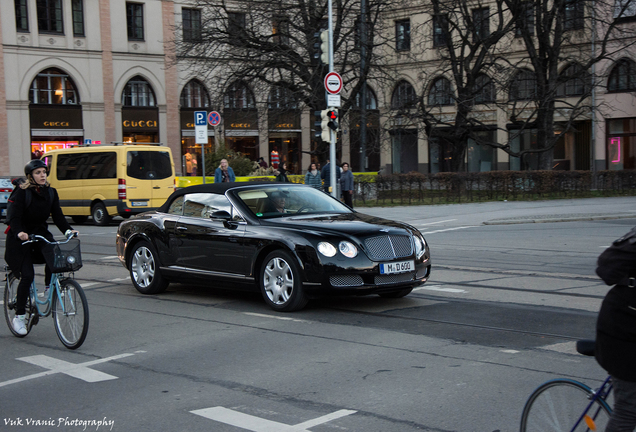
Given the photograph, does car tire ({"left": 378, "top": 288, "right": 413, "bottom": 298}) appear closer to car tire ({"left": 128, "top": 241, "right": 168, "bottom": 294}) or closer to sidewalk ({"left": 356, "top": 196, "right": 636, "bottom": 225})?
car tire ({"left": 128, "top": 241, "right": 168, "bottom": 294})

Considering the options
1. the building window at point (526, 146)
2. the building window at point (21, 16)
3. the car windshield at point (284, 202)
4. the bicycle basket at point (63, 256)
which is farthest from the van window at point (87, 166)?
the building window at point (526, 146)

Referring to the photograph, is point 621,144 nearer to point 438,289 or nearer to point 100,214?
point 100,214

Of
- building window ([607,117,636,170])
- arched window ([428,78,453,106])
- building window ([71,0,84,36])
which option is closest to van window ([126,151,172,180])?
arched window ([428,78,453,106])

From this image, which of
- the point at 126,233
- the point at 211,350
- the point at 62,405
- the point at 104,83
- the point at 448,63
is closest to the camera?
the point at 62,405

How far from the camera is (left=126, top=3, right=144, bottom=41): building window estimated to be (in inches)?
1751

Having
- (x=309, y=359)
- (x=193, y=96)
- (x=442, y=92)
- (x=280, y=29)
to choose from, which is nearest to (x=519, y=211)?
(x=442, y=92)

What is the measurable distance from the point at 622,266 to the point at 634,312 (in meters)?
0.19

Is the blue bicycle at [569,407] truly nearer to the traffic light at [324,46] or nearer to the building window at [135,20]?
the traffic light at [324,46]

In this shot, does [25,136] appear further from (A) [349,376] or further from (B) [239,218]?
(A) [349,376]

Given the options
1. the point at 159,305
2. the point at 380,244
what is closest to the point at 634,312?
the point at 380,244

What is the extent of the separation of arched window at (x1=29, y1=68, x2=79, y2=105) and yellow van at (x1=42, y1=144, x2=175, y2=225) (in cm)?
1944

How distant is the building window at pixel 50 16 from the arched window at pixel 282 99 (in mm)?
18728

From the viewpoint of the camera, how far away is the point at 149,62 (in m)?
45.2

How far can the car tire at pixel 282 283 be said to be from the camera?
318 inches
